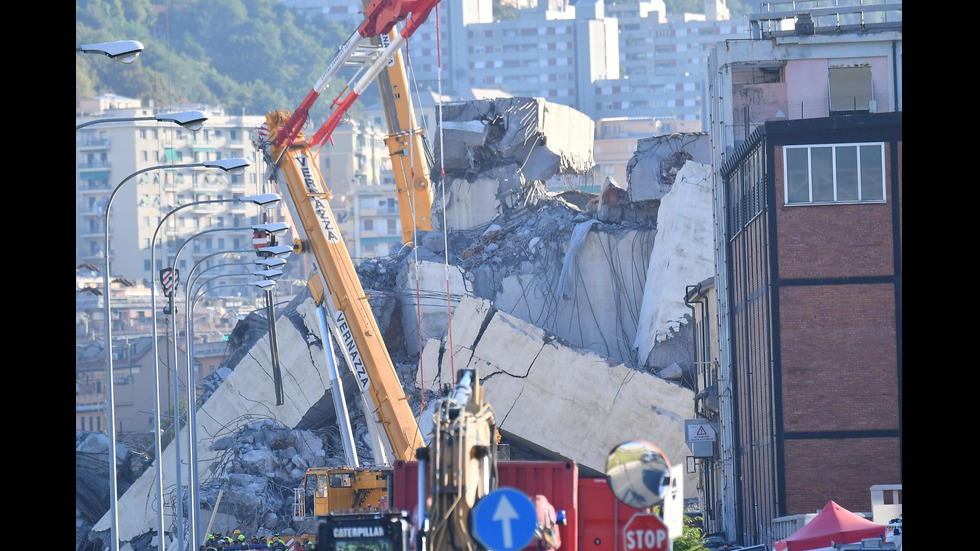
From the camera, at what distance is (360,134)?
653 ft

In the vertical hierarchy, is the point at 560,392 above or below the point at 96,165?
below

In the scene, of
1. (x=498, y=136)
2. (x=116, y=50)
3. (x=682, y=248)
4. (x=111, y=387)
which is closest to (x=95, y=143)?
(x=498, y=136)

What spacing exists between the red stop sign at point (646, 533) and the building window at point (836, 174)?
23.4 m

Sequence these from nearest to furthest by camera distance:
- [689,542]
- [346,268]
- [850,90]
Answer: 1. [689,542]
2. [346,268]
3. [850,90]

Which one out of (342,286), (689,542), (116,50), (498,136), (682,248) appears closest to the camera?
(116,50)

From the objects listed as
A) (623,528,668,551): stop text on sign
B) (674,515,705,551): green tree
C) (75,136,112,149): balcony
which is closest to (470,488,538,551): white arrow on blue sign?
(623,528,668,551): stop text on sign

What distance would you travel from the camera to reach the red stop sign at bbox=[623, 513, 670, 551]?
18250mm

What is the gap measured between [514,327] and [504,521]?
1689 inches

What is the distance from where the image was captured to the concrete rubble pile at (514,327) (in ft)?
187

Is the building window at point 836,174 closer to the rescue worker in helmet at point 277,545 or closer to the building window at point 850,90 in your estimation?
the building window at point 850,90

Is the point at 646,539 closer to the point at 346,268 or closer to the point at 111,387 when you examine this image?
the point at 111,387

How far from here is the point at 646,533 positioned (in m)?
18.5

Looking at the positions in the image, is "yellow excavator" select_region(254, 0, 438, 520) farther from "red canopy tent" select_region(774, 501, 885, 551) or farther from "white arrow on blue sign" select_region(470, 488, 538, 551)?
"white arrow on blue sign" select_region(470, 488, 538, 551)
